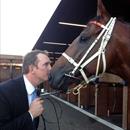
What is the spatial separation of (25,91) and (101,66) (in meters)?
0.59

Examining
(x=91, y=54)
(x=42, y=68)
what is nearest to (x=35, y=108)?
(x=42, y=68)

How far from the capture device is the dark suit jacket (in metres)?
2.04

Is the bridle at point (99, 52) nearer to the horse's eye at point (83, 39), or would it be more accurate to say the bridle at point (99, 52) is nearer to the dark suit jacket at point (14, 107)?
the horse's eye at point (83, 39)

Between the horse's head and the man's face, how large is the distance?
9cm

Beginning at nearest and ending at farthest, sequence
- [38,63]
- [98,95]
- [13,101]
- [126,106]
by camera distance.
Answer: [13,101], [38,63], [126,106], [98,95]

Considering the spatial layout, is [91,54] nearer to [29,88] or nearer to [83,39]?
[83,39]

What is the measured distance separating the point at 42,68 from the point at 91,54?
15.1 inches

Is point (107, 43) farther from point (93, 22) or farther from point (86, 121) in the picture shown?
point (86, 121)

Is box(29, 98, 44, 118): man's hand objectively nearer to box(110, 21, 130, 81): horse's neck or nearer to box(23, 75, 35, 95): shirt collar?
box(23, 75, 35, 95): shirt collar

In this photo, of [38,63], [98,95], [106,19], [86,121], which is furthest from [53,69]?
[98,95]

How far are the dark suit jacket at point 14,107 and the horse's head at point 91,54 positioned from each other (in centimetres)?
30

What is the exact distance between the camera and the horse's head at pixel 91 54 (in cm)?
229

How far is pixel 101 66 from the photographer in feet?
7.60

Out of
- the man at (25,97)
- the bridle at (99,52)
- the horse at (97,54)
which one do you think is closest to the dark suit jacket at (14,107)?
the man at (25,97)
